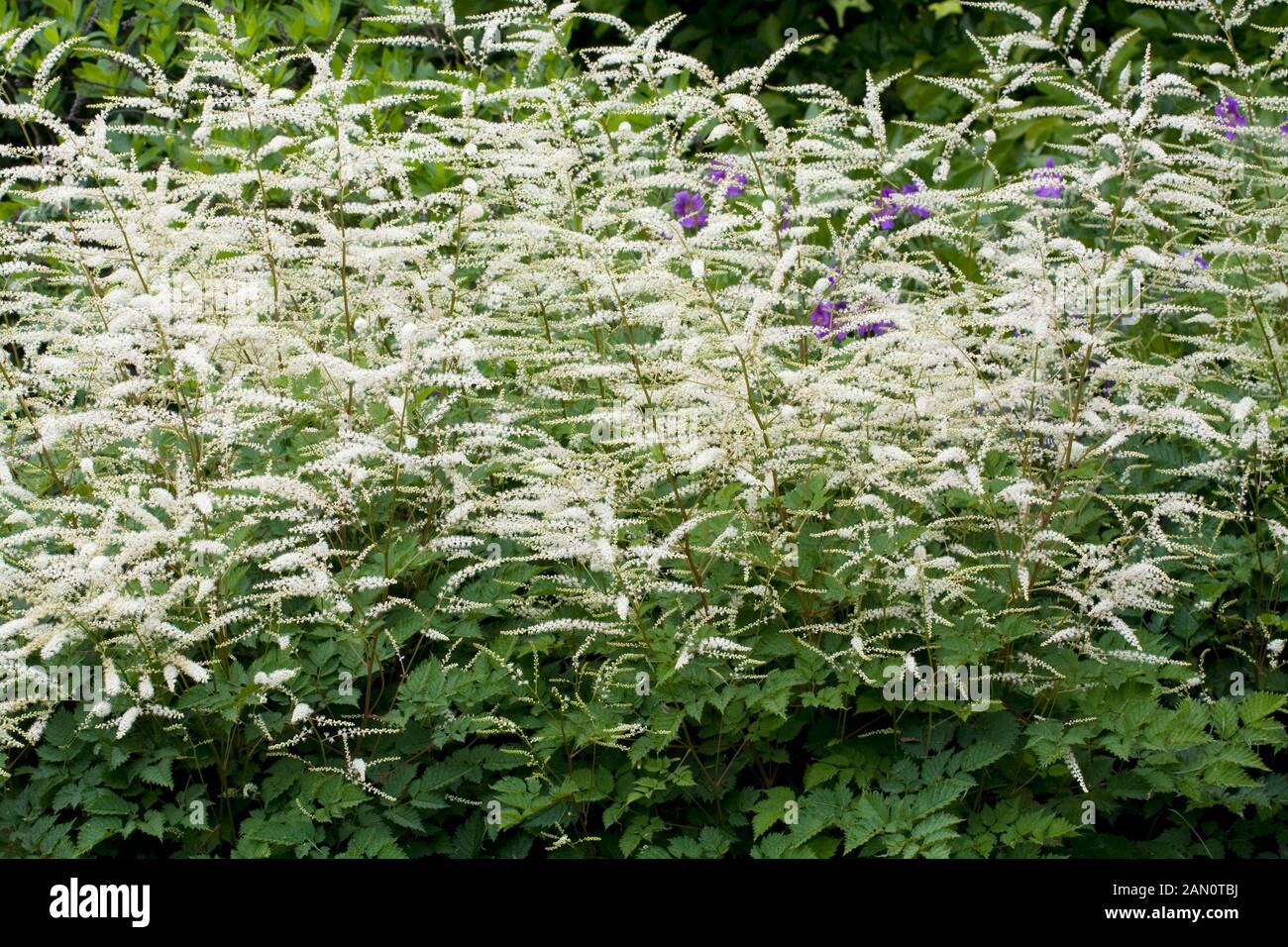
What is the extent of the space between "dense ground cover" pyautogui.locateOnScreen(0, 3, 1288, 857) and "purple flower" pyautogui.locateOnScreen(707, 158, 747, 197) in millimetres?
122

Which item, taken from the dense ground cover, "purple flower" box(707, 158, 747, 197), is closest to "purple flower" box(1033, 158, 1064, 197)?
the dense ground cover

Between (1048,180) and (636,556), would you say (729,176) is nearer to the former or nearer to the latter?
(1048,180)

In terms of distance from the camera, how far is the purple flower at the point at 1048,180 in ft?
13.7

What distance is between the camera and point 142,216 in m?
3.98

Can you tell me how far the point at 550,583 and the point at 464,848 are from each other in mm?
742

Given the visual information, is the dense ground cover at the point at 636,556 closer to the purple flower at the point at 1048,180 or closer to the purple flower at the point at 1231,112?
the purple flower at the point at 1048,180

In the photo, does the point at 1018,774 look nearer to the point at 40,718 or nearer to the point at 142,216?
the point at 40,718

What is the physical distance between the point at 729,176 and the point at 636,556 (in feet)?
5.69

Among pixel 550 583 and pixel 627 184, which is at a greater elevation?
pixel 627 184

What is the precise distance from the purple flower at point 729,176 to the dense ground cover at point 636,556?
0.12 metres

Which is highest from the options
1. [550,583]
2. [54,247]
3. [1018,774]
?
[54,247]

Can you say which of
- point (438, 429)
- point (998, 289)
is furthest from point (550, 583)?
point (998, 289)

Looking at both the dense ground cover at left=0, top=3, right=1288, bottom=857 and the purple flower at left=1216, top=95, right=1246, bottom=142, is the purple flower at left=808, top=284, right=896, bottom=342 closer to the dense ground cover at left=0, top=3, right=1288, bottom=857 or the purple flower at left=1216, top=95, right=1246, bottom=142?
the dense ground cover at left=0, top=3, right=1288, bottom=857

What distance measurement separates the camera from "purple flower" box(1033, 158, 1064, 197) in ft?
13.7
